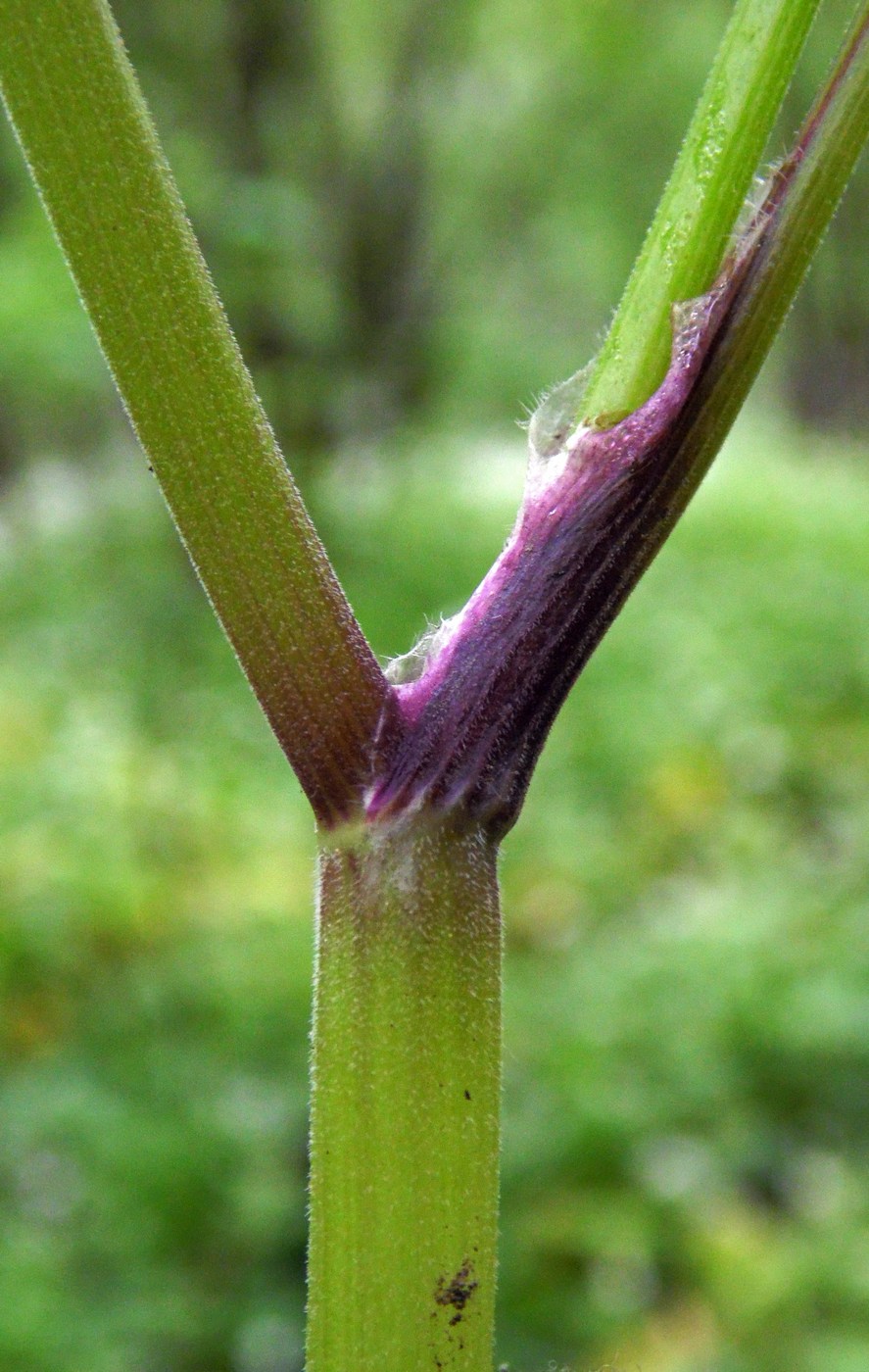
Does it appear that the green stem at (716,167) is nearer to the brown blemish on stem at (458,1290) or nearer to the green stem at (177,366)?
the green stem at (177,366)

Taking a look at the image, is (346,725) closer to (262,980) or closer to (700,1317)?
(700,1317)

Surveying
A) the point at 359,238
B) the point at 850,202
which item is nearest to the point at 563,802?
the point at 359,238

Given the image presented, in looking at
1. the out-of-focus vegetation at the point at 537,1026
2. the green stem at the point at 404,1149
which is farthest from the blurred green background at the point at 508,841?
the green stem at the point at 404,1149

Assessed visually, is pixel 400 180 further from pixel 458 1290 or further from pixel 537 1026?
pixel 458 1290

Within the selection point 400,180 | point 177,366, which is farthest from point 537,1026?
point 400,180

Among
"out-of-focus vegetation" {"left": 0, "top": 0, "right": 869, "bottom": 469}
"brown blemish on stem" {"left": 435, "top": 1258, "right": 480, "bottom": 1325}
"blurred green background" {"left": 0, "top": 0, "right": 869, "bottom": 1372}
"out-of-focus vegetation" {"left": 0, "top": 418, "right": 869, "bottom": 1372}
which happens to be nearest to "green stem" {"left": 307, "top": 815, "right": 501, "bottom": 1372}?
"brown blemish on stem" {"left": 435, "top": 1258, "right": 480, "bottom": 1325}
